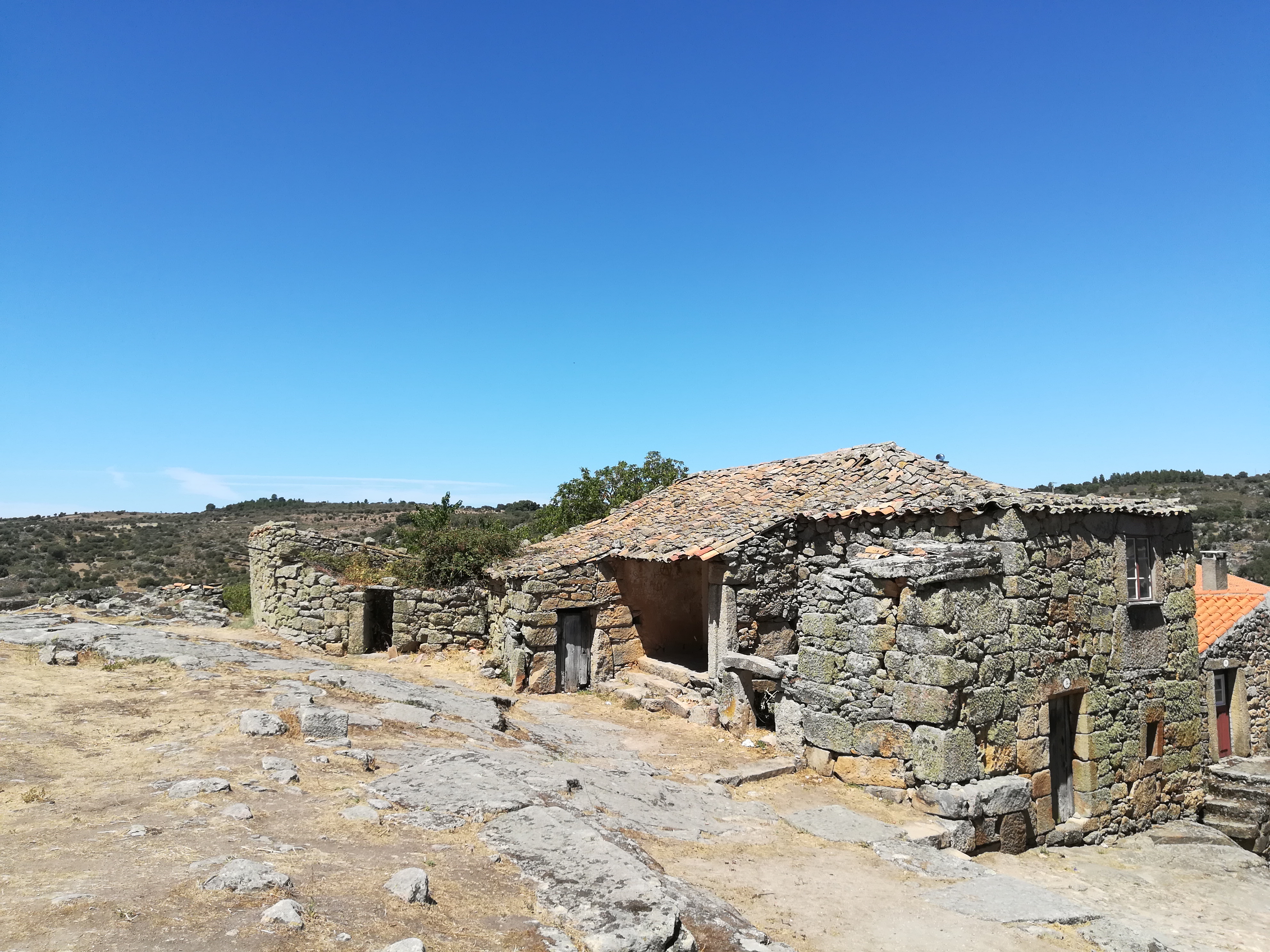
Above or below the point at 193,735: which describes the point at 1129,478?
above

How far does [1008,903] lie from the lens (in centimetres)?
632

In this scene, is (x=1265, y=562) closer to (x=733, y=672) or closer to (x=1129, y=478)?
(x=1129, y=478)

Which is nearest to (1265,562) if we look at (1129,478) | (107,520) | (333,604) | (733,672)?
(1129,478)

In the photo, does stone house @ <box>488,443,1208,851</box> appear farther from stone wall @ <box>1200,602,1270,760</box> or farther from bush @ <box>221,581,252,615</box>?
bush @ <box>221,581,252,615</box>

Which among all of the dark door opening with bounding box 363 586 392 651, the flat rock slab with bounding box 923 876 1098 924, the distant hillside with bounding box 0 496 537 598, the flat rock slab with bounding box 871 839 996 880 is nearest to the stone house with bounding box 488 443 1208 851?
the flat rock slab with bounding box 871 839 996 880

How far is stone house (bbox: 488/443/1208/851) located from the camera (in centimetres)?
888

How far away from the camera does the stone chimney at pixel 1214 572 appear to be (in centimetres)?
1752

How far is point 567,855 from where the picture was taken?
4.95m

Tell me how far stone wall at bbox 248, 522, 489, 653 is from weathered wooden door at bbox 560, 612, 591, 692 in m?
3.01

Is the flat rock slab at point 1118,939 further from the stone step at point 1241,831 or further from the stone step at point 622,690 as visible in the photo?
the stone step at point 622,690

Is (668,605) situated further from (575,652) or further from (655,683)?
(655,683)

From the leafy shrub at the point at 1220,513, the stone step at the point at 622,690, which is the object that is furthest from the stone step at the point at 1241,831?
the leafy shrub at the point at 1220,513

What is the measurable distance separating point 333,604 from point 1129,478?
167 ft

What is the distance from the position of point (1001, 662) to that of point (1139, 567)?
411 cm
